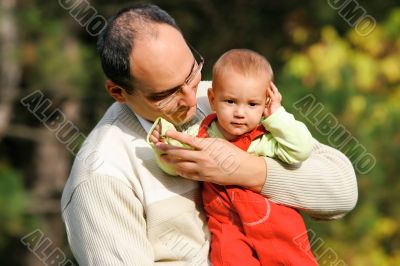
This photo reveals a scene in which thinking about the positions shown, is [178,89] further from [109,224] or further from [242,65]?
[109,224]

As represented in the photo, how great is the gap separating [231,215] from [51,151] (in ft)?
17.9

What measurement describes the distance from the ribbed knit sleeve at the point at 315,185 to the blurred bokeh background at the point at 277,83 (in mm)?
1688

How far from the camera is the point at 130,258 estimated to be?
2252 millimetres

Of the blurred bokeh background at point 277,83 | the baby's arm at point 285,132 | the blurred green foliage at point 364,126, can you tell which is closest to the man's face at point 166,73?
the baby's arm at point 285,132

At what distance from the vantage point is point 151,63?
7.45ft

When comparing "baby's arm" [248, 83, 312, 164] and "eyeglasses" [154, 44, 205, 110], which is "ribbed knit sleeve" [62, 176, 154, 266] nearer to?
"eyeglasses" [154, 44, 205, 110]

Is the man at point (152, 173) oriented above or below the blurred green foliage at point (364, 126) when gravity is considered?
above

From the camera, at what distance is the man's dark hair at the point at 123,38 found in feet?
7.57

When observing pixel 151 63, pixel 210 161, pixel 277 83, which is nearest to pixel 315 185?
pixel 210 161

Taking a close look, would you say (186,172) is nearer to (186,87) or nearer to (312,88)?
(186,87)

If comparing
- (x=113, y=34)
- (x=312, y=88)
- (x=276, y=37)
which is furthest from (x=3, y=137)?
(x=113, y=34)

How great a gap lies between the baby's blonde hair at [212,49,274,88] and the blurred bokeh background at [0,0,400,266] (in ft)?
6.23

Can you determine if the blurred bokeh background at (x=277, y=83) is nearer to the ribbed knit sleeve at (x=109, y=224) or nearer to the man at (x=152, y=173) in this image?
the man at (x=152, y=173)

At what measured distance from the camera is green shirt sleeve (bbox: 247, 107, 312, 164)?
7.34ft
